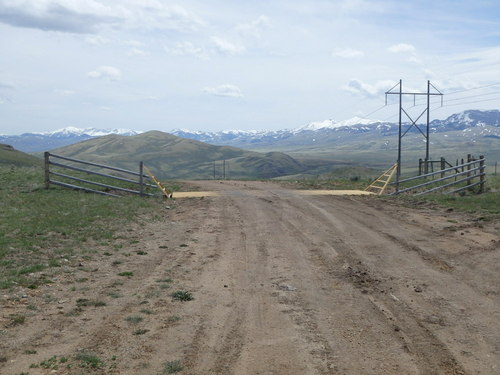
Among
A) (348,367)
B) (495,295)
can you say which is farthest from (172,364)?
(495,295)

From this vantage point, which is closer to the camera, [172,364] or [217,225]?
[172,364]

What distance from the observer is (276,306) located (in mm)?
8469

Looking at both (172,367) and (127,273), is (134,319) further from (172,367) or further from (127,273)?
(127,273)

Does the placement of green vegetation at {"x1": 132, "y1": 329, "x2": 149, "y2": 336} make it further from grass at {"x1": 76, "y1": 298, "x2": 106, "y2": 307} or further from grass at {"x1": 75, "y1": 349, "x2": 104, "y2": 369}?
grass at {"x1": 76, "y1": 298, "x2": 106, "y2": 307}

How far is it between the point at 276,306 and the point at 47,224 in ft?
28.1

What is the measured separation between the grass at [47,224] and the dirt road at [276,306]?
745 millimetres

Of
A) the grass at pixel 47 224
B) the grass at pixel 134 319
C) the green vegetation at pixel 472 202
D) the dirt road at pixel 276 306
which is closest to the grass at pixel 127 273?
the dirt road at pixel 276 306

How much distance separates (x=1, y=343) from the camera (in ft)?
22.1

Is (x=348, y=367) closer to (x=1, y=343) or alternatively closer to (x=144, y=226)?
(x=1, y=343)

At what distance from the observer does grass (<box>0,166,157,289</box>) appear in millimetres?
10500

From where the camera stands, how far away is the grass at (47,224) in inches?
413

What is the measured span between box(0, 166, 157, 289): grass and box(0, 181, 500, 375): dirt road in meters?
0.74

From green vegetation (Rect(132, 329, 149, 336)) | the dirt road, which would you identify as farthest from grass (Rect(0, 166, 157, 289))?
Answer: green vegetation (Rect(132, 329, 149, 336))

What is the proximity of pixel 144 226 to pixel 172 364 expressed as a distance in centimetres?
989
